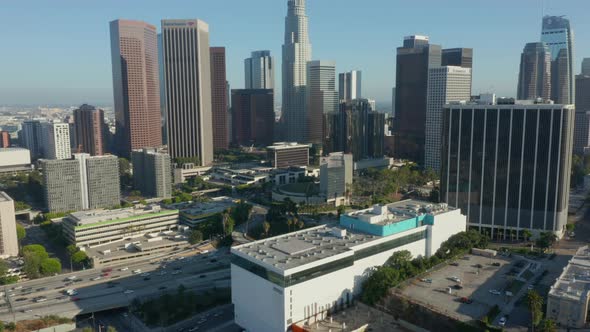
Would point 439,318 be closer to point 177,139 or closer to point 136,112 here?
point 177,139

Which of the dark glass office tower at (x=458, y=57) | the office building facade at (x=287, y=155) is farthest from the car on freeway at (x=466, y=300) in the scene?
the dark glass office tower at (x=458, y=57)

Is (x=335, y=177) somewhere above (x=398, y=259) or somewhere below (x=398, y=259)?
above

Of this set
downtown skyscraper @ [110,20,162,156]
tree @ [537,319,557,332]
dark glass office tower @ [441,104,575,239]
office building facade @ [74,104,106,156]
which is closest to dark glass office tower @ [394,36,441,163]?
dark glass office tower @ [441,104,575,239]

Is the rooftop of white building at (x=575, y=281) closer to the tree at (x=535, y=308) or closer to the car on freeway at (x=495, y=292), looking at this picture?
the tree at (x=535, y=308)

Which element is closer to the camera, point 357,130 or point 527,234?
point 527,234

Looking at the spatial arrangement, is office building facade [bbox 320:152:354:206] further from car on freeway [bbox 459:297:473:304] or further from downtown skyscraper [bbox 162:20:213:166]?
downtown skyscraper [bbox 162:20:213:166]

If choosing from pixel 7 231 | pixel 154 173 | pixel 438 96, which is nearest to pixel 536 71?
pixel 438 96

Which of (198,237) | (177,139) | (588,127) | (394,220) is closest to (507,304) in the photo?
(394,220)

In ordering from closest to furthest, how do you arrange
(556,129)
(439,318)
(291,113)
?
1. (439,318)
2. (556,129)
3. (291,113)

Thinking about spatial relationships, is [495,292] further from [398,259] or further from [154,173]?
[154,173]
